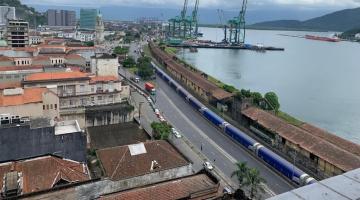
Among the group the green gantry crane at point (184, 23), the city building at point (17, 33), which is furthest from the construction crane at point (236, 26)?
the city building at point (17, 33)

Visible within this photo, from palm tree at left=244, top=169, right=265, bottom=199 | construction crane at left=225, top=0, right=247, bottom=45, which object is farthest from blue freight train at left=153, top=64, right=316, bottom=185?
construction crane at left=225, top=0, right=247, bottom=45

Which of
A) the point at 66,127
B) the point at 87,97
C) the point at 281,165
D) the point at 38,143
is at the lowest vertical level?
the point at 281,165

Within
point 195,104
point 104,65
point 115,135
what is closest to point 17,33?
point 104,65

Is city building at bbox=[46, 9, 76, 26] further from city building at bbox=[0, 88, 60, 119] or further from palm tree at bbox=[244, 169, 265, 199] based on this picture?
palm tree at bbox=[244, 169, 265, 199]

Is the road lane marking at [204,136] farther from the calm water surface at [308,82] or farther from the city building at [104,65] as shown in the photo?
the calm water surface at [308,82]

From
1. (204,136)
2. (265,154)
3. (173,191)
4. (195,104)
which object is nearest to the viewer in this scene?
(173,191)

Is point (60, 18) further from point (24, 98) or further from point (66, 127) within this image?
point (66, 127)
